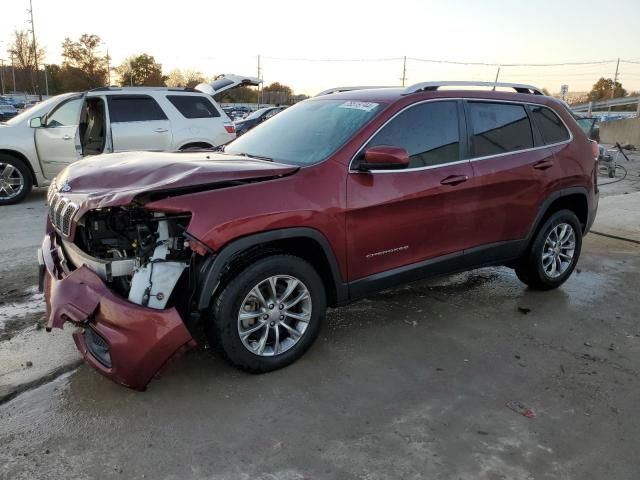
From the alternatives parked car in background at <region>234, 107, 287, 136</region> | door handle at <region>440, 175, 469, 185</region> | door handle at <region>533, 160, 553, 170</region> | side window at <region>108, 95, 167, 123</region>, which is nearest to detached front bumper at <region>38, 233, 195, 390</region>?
door handle at <region>440, 175, 469, 185</region>

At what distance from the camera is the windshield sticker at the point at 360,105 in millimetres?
3957

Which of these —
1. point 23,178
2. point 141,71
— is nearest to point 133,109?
point 23,178

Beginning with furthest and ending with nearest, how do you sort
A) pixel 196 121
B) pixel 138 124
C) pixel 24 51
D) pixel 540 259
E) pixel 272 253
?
pixel 24 51, pixel 196 121, pixel 138 124, pixel 540 259, pixel 272 253

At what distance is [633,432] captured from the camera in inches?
119

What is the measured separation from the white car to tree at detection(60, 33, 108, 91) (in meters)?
68.5

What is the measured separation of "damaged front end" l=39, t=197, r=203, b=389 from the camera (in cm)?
292

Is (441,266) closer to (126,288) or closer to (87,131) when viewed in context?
(126,288)

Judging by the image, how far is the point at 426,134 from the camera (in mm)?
4055

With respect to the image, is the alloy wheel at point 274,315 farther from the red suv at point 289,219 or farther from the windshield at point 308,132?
the windshield at point 308,132

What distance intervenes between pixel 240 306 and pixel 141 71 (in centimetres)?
8814

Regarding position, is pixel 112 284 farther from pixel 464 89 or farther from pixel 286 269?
pixel 464 89

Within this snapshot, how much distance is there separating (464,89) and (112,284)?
308cm

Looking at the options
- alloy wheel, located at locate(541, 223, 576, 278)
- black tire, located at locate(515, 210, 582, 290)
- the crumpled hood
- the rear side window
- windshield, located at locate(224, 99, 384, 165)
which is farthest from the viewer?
the rear side window

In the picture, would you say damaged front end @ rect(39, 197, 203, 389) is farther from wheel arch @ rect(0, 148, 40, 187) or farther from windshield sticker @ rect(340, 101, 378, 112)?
wheel arch @ rect(0, 148, 40, 187)
